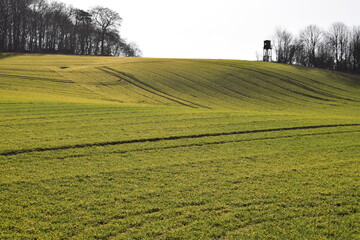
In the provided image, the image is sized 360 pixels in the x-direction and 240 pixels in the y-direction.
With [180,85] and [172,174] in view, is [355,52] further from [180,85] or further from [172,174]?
[172,174]

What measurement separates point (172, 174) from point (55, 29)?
85473 millimetres

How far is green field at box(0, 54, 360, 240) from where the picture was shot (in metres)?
6.86

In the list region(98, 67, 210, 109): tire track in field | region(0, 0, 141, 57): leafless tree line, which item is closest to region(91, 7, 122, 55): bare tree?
region(0, 0, 141, 57): leafless tree line

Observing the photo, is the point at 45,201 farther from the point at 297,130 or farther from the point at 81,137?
the point at 297,130

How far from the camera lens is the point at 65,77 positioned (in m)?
42.4

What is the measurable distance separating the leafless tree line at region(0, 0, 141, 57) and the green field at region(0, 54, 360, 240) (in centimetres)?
6170

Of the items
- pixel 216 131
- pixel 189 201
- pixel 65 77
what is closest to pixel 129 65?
pixel 65 77

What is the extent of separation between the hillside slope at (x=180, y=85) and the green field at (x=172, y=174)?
11572mm

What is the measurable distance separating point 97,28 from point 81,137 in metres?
82.6

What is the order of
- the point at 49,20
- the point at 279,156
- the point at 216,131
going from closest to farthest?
the point at 279,156 → the point at 216,131 → the point at 49,20

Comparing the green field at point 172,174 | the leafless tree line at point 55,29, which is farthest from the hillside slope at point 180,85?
the leafless tree line at point 55,29

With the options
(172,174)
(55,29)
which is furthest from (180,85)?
(55,29)

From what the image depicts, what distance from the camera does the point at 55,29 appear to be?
271 feet

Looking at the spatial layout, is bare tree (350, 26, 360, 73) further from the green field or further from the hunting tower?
the green field
